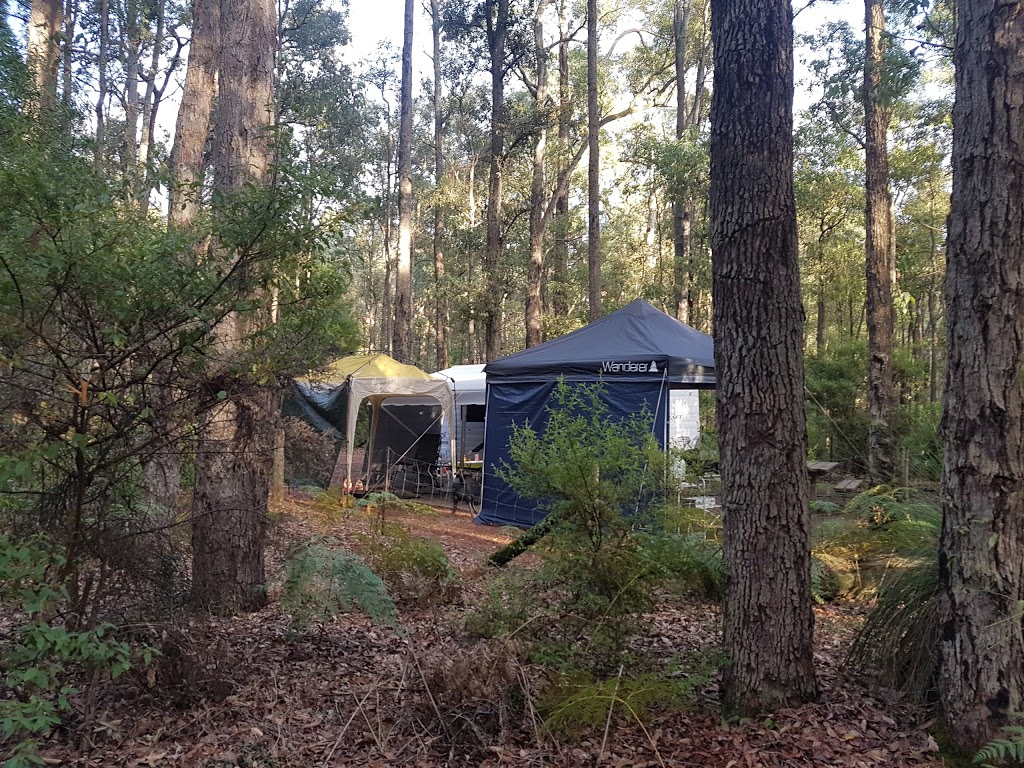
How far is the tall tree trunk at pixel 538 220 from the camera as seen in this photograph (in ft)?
63.5

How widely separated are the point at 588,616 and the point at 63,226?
3109mm

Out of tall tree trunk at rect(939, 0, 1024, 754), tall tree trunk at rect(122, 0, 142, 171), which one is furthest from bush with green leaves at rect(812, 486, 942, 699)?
tall tree trunk at rect(122, 0, 142, 171)

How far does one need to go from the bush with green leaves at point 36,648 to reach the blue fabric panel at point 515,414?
6962mm

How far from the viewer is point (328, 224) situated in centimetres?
395

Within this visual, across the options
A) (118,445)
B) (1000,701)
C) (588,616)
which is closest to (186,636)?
(118,445)

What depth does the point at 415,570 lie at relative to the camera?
6.02 meters

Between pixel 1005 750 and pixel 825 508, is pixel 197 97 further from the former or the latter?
pixel 1005 750

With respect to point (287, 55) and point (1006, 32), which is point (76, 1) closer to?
point (287, 55)

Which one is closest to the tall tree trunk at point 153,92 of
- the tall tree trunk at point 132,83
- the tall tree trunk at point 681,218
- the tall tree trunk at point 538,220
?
the tall tree trunk at point 132,83

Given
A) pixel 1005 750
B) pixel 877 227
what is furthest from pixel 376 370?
pixel 1005 750

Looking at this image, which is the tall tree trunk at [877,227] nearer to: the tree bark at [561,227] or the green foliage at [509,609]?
the green foliage at [509,609]

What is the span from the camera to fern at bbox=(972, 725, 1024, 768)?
2816 millimetres

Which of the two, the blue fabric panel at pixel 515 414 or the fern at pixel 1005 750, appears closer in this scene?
the fern at pixel 1005 750

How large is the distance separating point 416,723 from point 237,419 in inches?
73.6
